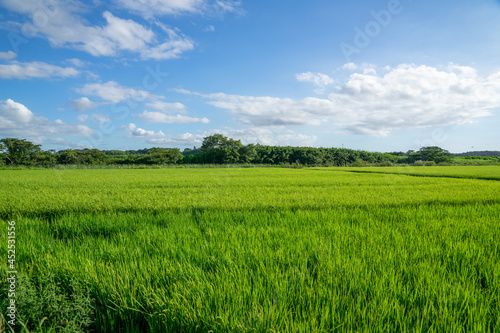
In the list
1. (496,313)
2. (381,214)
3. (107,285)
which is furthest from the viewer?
(381,214)

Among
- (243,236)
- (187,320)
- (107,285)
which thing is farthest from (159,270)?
(243,236)

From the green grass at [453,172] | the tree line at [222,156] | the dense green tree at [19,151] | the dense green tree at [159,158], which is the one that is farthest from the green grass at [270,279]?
the dense green tree at [19,151]

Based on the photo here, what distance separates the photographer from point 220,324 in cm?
119

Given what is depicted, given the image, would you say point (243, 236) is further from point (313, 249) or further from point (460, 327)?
point (460, 327)

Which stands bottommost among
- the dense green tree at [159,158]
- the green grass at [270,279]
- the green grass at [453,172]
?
the green grass at [453,172]

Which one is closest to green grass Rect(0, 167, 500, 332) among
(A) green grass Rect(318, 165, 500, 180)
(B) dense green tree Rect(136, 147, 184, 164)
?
(A) green grass Rect(318, 165, 500, 180)

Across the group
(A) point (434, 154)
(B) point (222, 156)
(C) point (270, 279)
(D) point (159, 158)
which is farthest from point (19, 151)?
(A) point (434, 154)

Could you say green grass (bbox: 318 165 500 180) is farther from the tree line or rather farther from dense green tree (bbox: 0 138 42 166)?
dense green tree (bbox: 0 138 42 166)

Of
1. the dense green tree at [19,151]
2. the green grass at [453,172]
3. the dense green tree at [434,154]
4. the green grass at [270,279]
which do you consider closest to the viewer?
the green grass at [270,279]

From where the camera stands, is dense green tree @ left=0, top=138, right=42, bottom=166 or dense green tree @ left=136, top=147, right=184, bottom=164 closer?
dense green tree @ left=0, top=138, right=42, bottom=166

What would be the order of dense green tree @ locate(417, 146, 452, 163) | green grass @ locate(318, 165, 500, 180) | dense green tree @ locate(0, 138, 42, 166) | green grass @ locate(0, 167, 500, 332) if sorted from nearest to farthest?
green grass @ locate(0, 167, 500, 332)
green grass @ locate(318, 165, 500, 180)
dense green tree @ locate(0, 138, 42, 166)
dense green tree @ locate(417, 146, 452, 163)

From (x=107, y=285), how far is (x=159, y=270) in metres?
0.37

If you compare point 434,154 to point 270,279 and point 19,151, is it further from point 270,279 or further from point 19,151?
point 19,151

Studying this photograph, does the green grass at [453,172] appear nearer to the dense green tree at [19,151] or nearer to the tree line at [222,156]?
the tree line at [222,156]
